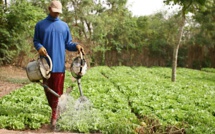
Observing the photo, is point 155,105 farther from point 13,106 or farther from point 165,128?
point 13,106

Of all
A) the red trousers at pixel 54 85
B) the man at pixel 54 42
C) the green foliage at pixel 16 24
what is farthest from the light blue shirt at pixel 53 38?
the green foliage at pixel 16 24

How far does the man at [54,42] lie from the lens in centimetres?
571

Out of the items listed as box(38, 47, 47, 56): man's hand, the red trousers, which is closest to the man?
the red trousers

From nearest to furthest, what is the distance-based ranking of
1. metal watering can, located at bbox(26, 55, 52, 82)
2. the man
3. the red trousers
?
metal watering can, located at bbox(26, 55, 52, 82) < the man < the red trousers

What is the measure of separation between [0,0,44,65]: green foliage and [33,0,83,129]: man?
11.2 metres

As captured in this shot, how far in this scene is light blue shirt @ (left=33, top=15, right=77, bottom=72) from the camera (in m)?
5.71

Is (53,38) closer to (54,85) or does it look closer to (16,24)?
(54,85)

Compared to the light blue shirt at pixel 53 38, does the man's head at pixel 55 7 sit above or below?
above

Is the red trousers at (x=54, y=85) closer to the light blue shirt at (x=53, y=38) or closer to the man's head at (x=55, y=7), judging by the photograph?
the light blue shirt at (x=53, y=38)

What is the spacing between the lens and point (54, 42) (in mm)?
5730

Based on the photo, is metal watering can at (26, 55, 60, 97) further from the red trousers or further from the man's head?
the man's head

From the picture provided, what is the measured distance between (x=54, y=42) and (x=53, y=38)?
0.08 m

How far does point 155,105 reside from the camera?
315 inches

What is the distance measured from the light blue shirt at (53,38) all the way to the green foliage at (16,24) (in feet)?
36.8
